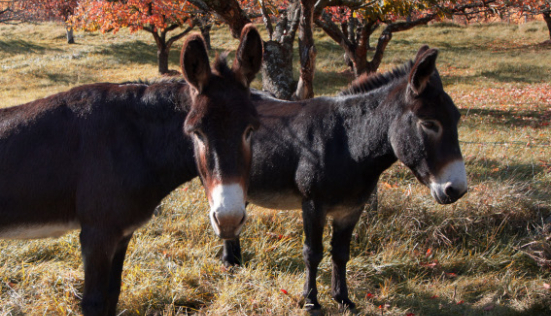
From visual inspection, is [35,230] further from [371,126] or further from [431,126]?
[431,126]

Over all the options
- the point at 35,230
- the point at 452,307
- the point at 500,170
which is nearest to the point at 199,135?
the point at 35,230

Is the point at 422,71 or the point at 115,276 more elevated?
the point at 422,71

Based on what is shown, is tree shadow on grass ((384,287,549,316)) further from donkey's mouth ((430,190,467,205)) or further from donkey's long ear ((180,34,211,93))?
donkey's long ear ((180,34,211,93))

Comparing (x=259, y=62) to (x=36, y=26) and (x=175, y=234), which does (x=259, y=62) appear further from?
(x=36, y=26)

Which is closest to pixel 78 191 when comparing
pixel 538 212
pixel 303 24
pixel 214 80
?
pixel 214 80

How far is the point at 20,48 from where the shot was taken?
2416cm

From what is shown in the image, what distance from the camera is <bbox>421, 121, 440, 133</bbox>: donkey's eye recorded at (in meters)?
3.11

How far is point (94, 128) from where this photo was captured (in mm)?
2512

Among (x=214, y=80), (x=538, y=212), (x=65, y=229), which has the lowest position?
(x=538, y=212)

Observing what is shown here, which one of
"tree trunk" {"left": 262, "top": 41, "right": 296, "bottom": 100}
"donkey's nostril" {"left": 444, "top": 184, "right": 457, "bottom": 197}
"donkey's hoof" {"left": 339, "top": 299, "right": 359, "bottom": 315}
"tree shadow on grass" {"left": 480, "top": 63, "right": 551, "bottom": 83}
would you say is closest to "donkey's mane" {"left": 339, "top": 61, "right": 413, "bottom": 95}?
"donkey's nostril" {"left": 444, "top": 184, "right": 457, "bottom": 197}

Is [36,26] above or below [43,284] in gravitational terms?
above

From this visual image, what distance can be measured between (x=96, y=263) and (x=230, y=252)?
6.55 feet

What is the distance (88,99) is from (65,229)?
82 centimetres

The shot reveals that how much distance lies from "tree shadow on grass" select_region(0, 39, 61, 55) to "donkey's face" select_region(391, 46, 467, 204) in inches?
991
